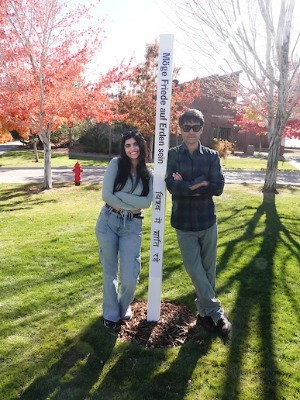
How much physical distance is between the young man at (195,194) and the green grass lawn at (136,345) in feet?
1.75

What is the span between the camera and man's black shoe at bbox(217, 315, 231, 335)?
3512mm

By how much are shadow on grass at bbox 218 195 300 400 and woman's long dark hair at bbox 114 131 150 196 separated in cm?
171

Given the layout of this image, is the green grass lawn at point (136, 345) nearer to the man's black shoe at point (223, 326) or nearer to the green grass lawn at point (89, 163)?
the man's black shoe at point (223, 326)

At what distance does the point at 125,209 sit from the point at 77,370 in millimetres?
1440

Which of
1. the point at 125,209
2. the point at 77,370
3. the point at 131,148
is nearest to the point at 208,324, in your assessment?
the point at 77,370

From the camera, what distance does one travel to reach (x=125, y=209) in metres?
3.34

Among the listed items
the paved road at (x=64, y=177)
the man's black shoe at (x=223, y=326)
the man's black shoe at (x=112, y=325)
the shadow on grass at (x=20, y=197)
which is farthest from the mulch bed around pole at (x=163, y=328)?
the paved road at (x=64, y=177)

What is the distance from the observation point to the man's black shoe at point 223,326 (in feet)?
11.5

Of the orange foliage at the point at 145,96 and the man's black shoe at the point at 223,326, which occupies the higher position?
the orange foliage at the point at 145,96

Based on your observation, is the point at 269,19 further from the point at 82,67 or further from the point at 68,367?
the point at 68,367

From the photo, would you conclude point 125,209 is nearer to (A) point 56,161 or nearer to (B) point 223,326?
(B) point 223,326

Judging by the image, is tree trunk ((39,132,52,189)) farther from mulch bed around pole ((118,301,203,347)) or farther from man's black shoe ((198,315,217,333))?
man's black shoe ((198,315,217,333))

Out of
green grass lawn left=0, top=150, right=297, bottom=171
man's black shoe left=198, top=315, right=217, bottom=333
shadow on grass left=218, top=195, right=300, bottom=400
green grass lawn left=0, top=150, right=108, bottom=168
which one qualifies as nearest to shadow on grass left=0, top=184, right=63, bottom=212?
shadow on grass left=218, top=195, right=300, bottom=400

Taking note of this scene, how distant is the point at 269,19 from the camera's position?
9297 millimetres
